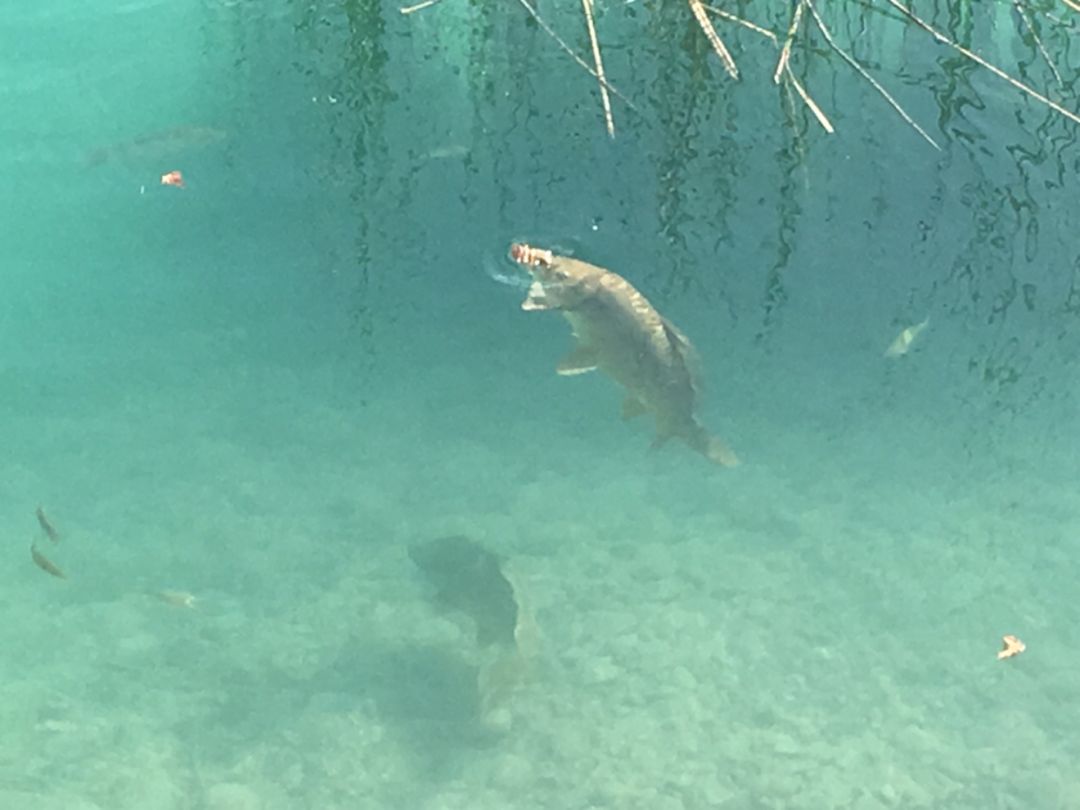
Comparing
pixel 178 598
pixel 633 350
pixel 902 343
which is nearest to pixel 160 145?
pixel 178 598

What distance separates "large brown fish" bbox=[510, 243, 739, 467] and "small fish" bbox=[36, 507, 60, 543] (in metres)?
1.87

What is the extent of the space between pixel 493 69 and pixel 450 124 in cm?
74

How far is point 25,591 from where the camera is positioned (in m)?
4.12

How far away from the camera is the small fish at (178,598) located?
399 centimetres

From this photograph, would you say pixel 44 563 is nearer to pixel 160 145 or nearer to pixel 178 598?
pixel 178 598

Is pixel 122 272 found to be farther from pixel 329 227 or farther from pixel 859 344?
pixel 859 344

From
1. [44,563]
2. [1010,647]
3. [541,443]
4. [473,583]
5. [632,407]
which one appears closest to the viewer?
[1010,647]

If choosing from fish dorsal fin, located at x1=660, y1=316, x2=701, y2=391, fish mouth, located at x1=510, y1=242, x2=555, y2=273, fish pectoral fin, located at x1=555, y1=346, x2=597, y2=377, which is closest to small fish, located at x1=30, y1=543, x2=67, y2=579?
fish pectoral fin, located at x1=555, y1=346, x2=597, y2=377

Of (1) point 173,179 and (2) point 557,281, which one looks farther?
(1) point 173,179

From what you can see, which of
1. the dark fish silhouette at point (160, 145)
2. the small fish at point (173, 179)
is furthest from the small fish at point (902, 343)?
the dark fish silhouette at point (160, 145)

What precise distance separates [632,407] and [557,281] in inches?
21.2

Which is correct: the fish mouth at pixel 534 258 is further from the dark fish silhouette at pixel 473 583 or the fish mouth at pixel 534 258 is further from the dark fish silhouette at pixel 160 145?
the dark fish silhouette at pixel 160 145

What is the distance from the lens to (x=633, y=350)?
13.3 ft

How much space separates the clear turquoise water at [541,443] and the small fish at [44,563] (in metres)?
0.07
